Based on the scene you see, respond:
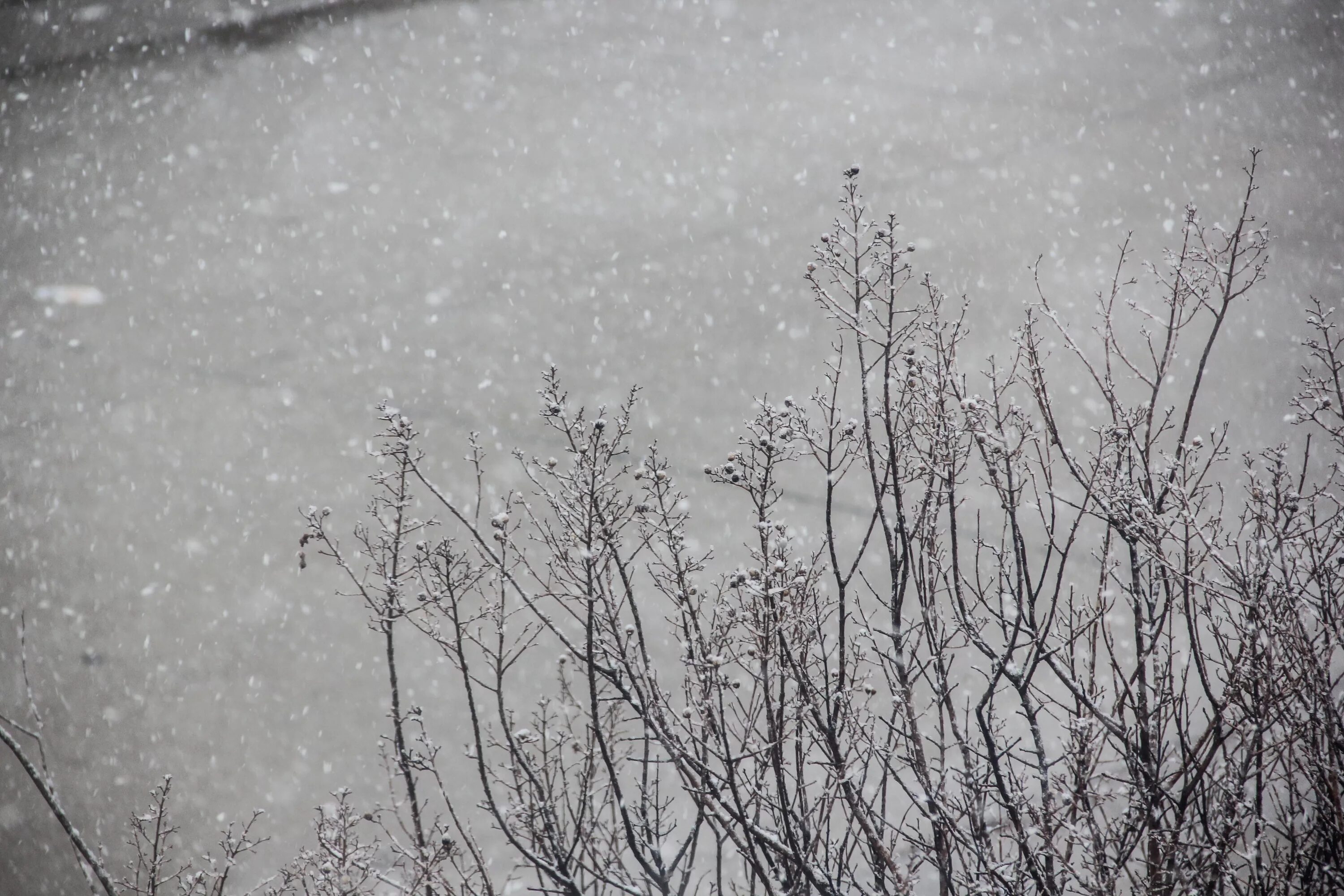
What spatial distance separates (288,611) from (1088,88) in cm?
950

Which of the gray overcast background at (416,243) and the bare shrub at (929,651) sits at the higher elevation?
the gray overcast background at (416,243)

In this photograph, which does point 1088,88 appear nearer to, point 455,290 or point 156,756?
point 455,290

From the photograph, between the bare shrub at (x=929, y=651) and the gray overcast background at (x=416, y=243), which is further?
the gray overcast background at (x=416, y=243)

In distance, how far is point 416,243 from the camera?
24.2 feet

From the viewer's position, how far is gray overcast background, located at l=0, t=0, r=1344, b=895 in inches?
257

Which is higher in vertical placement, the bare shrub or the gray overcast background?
the gray overcast background

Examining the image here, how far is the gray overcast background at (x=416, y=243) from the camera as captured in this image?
21.4 ft

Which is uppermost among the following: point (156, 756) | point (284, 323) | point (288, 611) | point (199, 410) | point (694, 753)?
point (284, 323)

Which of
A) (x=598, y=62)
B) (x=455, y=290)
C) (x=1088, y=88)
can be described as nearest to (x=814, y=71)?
(x=598, y=62)

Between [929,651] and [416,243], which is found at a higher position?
[416,243]

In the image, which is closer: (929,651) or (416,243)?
(929,651)

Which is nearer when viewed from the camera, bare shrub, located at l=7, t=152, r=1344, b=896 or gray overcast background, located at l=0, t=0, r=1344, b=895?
bare shrub, located at l=7, t=152, r=1344, b=896

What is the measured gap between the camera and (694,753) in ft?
7.94

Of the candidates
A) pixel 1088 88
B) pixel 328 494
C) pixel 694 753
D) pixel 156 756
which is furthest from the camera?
pixel 1088 88
